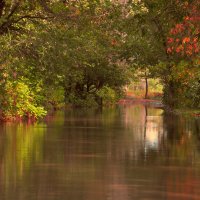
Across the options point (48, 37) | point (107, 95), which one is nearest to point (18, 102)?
point (48, 37)

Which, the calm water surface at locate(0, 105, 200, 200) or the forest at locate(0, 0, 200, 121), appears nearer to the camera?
the calm water surface at locate(0, 105, 200, 200)

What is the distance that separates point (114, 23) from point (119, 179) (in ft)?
73.6

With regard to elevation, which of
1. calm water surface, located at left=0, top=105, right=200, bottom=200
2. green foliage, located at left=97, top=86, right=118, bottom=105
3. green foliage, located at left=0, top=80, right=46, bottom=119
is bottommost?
calm water surface, located at left=0, top=105, right=200, bottom=200

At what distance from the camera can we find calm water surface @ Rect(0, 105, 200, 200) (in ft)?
40.0

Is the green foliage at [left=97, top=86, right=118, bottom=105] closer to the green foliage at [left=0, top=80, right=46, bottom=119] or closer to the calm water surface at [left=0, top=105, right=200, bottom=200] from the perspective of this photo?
the green foliage at [left=0, top=80, right=46, bottom=119]

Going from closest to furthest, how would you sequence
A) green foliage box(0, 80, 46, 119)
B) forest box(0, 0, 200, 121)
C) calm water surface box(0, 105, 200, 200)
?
calm water surface box(0, 105, 200, 200) → forest box(0, 0, 200, 121) → green foliage box(0, 80, 46, 119)

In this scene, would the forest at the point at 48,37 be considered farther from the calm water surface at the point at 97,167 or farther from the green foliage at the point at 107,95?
the green foliage at the point at 107,95

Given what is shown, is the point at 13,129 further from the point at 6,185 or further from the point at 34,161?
the point at 6,185

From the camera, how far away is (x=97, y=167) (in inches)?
641

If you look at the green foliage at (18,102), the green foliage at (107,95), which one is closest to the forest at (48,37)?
the green foliage at (18,102)

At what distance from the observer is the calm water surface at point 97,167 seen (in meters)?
12.2

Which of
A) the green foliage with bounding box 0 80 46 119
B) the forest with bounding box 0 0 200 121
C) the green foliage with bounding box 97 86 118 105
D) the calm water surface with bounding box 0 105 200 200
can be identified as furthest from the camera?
the green foliage with bounding box 97 86 118 105

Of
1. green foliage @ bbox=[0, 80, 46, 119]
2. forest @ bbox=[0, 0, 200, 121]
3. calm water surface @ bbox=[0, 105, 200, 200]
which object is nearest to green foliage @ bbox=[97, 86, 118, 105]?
forest @ bbox=[0, 0, 200, 121]

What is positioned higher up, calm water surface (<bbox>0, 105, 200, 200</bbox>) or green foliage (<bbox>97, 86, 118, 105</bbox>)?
green foliage (<bbox>97, 86, 118, 105</bbox>)
